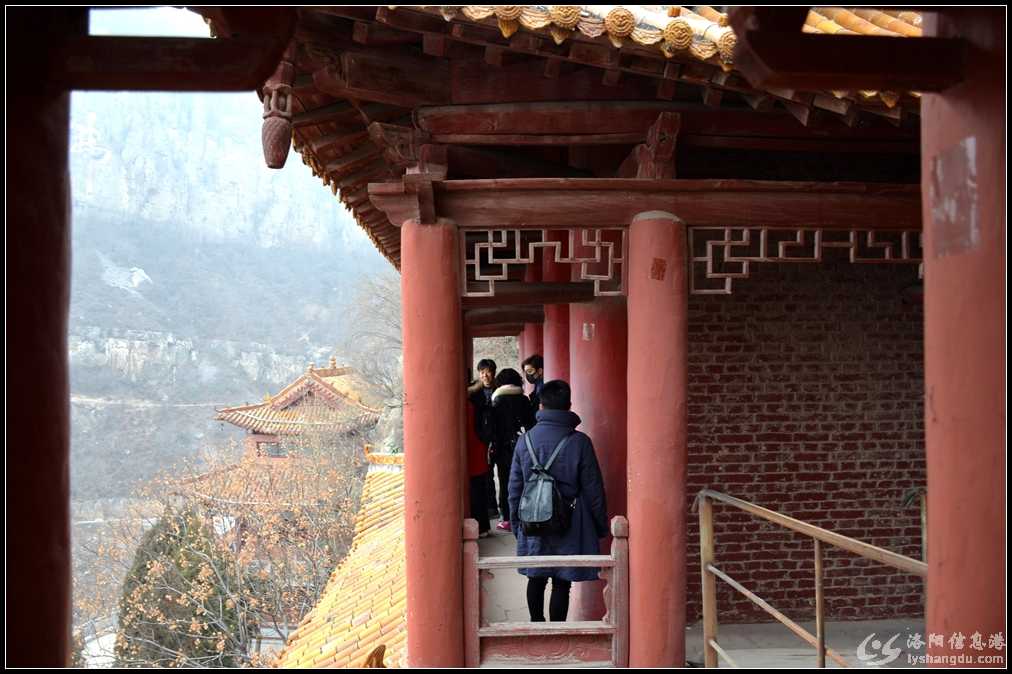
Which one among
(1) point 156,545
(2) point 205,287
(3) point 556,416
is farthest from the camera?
(2) point 205,287

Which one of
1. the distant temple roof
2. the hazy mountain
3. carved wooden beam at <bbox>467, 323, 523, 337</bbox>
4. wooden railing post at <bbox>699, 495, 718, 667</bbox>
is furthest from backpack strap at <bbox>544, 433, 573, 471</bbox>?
the hazy mountain

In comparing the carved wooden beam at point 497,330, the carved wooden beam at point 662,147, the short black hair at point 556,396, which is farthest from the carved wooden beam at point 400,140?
the carved wooden beam at point 497,330

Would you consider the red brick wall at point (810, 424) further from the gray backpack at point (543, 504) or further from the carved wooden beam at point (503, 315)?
the carved wooden beam at point (503, 315)

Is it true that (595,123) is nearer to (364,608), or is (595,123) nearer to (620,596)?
(620,596)

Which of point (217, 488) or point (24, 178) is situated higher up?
point (24, 178)

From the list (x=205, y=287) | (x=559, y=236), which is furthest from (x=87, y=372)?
(x=559, y=236)

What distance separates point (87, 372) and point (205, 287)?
14095 millimetres

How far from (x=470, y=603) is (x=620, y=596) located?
29.5 inches

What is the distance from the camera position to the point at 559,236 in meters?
8.39

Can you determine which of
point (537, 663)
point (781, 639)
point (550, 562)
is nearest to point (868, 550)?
point (550, 562)

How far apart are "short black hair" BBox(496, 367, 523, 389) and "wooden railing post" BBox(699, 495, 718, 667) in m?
3.12

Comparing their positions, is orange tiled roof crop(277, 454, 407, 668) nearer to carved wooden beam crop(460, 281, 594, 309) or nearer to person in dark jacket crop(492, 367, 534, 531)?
person in dark jacket crop(492, 367, 534, 531)

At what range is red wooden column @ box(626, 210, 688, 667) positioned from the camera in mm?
4594

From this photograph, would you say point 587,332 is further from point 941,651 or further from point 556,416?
point 941,651
